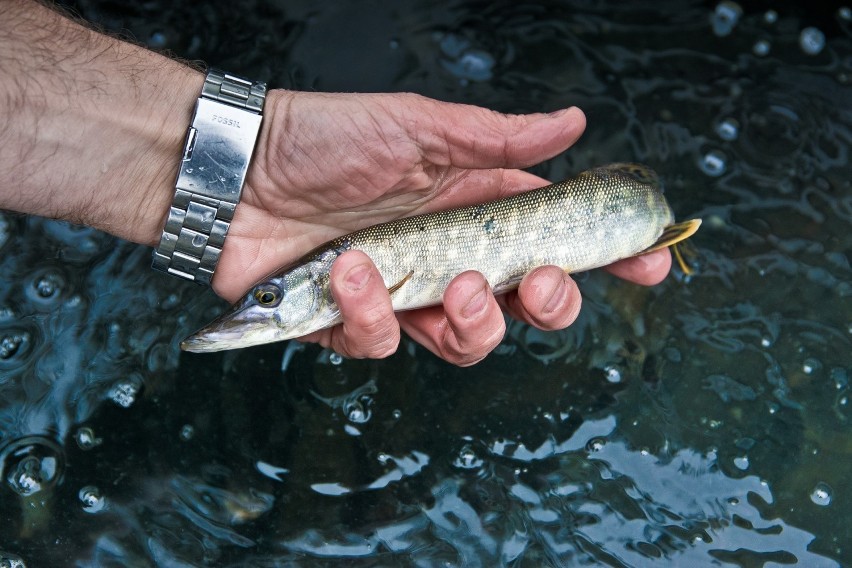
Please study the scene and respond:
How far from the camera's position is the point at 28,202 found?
317cm

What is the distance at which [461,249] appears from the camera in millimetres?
3232

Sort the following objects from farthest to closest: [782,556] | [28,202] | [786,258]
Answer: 1. [786,258]
2. [782,556]
3. [28,202]

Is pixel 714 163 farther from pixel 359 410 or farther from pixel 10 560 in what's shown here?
pixel 10 560

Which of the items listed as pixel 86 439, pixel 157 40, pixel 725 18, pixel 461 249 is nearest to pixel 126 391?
pixel 86 439

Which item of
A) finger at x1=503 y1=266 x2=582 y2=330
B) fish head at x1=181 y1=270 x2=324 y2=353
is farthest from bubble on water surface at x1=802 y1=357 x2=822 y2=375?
fish head at x1=181 y1=270 x2=324 y2=353

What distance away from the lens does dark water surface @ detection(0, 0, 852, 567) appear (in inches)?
136

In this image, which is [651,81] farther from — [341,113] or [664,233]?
[341,113]

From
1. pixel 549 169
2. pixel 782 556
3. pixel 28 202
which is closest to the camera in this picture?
pixel 28 202

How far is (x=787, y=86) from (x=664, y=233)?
161 centimetres

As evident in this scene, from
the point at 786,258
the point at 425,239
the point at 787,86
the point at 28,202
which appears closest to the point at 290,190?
the point at 425,239

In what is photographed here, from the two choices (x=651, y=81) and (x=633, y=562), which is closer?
(x=633, y=562)

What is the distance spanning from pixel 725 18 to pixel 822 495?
2.68 metres

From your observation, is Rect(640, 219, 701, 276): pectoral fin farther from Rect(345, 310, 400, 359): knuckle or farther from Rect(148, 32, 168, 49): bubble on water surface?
Rect(148, 32, 168, 49): bubble on water surface

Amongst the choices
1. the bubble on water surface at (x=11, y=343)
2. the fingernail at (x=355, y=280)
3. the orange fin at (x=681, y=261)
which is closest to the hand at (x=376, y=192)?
the fingernail at (x=355, y=280)
